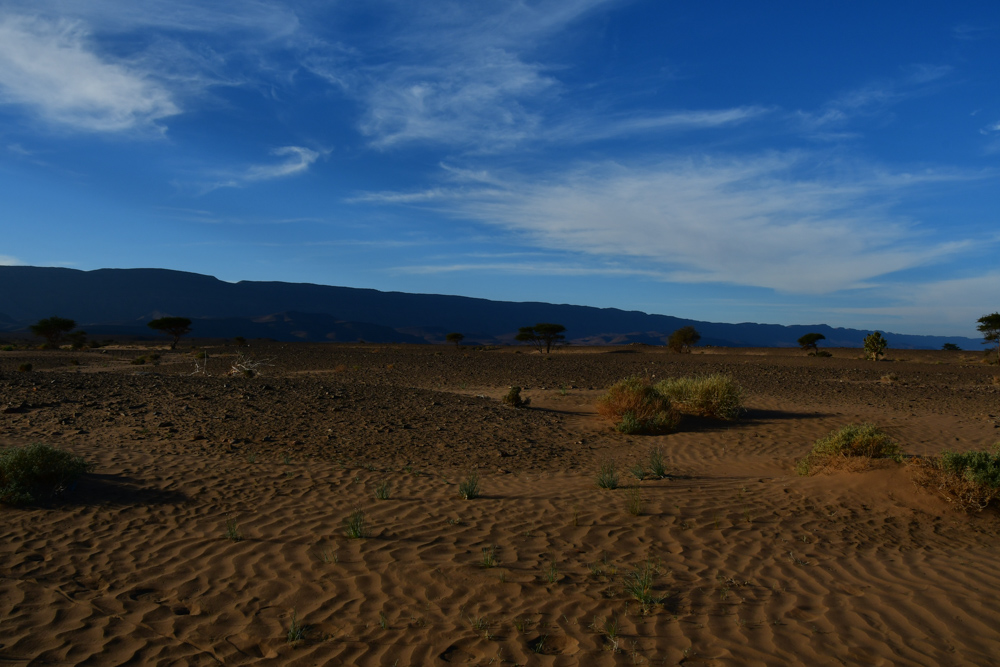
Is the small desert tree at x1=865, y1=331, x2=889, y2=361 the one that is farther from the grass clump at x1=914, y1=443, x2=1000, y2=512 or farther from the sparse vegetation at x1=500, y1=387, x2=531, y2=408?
the grass clump at x1=914, y1=443, x2=1000, y2=512

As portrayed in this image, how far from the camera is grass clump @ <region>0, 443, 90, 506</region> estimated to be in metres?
6.35

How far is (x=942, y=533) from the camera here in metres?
6.27

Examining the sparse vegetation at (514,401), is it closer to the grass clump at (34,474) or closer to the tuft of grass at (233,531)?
the tuft of grass at (233,531)

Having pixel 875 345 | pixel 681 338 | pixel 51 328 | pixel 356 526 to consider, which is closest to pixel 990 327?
pixel 875 345

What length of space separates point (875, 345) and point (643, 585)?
44479mm

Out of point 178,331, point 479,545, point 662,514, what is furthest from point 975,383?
point 178,331

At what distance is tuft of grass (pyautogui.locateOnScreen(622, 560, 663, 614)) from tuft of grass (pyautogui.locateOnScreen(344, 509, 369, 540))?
105 inches

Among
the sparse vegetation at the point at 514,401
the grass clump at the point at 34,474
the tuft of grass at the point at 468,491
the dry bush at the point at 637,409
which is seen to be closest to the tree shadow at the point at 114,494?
the grass clump at the point at 34,474

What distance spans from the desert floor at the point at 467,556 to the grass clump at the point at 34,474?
0.83 feet

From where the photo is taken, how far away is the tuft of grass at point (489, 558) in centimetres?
525

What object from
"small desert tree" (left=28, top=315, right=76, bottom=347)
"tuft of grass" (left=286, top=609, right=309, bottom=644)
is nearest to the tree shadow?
"tuft of grass" (left=286, top=609, right=309, bottom=644)

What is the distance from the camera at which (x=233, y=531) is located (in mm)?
5953

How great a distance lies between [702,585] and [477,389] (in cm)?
1656

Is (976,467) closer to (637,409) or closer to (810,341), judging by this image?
(637,409)
